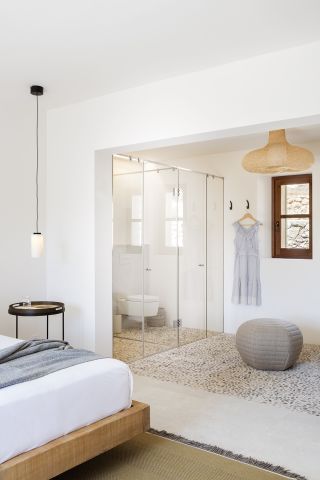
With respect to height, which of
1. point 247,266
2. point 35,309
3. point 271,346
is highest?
point 247,266

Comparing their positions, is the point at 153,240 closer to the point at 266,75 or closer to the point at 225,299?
the point at 225,299

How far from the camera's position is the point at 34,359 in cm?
273

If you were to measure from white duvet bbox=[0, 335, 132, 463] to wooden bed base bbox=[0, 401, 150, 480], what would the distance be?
39 millimetres

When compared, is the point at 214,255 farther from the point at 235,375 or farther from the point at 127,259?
the point at 235,375

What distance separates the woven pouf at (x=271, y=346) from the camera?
14.6 feet

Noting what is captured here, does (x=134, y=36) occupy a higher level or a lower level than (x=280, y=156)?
higher

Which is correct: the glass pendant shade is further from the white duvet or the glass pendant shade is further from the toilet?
the white duvet

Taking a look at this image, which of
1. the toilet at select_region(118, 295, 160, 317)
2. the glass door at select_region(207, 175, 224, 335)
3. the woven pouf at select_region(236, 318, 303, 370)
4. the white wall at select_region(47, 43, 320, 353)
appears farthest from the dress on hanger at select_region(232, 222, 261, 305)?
the white wall at select_region(47, 43, 320, 353)

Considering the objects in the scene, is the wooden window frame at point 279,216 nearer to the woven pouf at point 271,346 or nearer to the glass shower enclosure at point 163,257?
the glass shower enclosure at point 163,257

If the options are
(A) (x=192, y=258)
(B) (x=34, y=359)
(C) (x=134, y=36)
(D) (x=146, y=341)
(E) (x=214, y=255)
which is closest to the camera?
(B) (x=34, y=359)

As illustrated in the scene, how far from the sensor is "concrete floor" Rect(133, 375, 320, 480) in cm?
280

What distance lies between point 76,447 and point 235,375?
2279 mm

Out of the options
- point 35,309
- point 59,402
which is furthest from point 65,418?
point 35,309

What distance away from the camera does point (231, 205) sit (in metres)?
6.39
